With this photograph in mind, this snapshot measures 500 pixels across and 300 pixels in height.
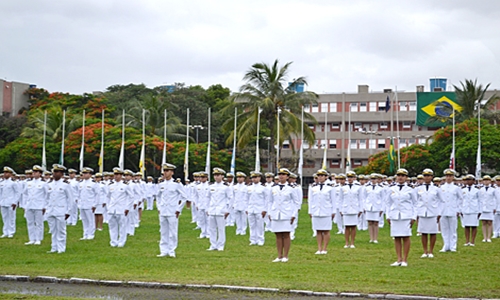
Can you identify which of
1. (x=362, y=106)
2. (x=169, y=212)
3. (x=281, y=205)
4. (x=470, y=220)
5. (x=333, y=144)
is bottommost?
(x=470, y=220)

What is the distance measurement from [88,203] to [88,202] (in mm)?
35

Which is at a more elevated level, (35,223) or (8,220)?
(35,223)

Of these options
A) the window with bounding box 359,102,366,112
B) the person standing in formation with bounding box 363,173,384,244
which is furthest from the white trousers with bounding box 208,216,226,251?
the window with bounding box 359,102,366,112

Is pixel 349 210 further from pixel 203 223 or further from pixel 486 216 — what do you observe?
pixel 203 223

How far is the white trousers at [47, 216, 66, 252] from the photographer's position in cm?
1858

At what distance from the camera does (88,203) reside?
24000 mm

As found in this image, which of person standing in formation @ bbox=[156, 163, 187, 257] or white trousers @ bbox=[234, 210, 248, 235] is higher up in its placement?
person standing in formation @ bbox=[156, 163, 187, 257]

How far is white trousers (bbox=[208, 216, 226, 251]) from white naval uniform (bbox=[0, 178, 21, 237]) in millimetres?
7666

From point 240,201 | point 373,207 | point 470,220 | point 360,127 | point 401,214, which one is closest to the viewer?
point 401,214

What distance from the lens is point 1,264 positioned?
1589cm

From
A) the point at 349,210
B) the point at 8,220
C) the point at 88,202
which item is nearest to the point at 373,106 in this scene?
the point at 88,202

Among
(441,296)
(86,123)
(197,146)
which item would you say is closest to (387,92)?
(197,146)

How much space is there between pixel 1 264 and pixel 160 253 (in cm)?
403

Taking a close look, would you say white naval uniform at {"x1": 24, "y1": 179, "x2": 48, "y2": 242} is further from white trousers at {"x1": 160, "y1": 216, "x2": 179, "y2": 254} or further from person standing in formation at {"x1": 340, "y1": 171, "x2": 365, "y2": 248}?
person standing in formation at {"x1": 340, "y1": 171, "x2": 365, "y2": 248}
